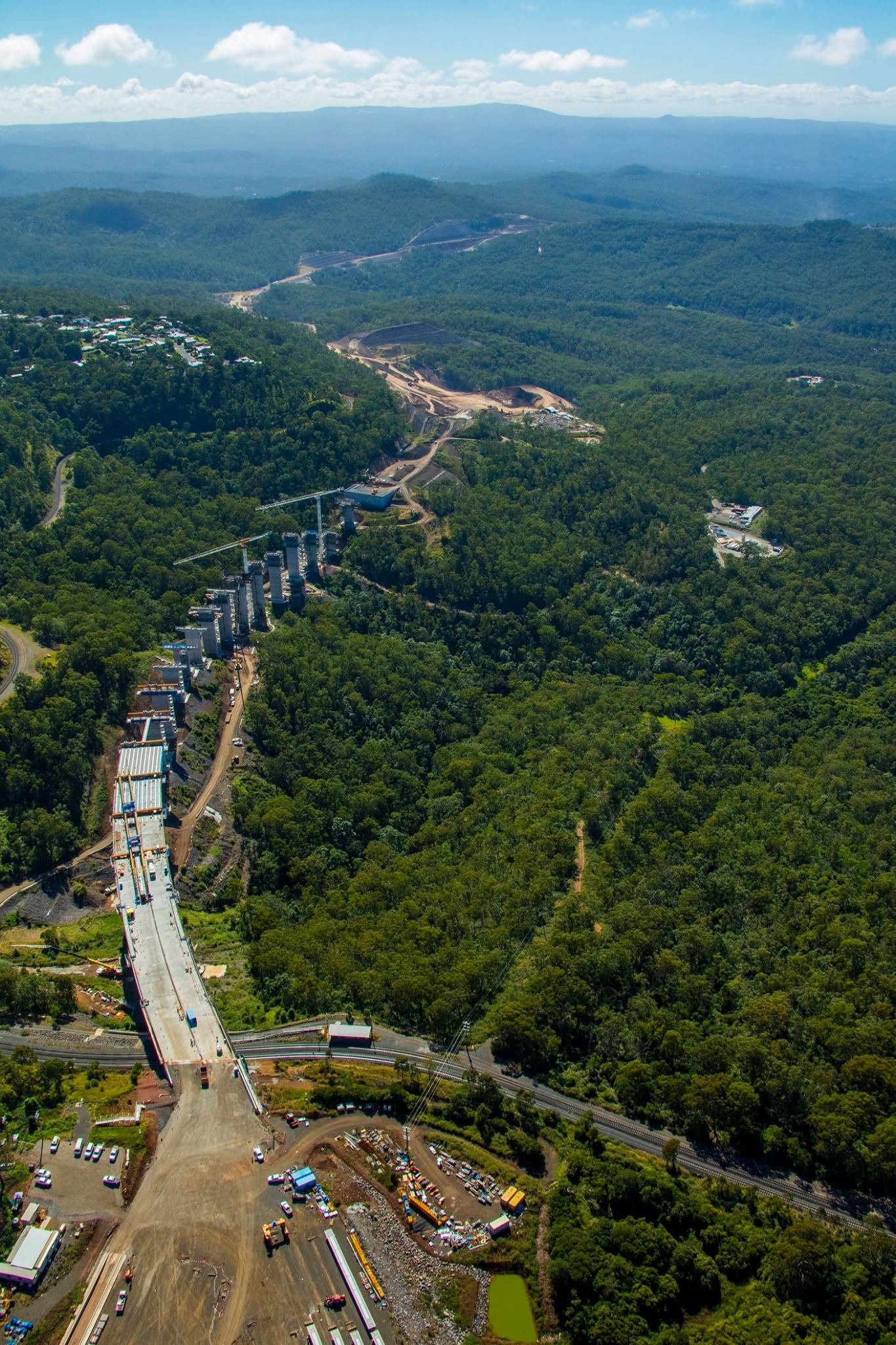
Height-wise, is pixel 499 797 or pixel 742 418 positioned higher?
pixel 742 418

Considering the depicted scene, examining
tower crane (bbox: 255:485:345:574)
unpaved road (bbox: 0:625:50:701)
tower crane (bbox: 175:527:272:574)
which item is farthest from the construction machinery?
tower crane (bbox: 255:485:345:574)

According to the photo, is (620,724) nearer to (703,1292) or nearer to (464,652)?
(464,652)

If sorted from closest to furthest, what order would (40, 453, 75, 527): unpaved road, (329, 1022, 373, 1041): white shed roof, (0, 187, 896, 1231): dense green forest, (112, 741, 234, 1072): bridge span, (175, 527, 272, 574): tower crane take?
(112, 741, 234, 1072): bridge span, (329, 1022, 373, 1041): white shed roof, (0, 187, 896, 1231): dense green forest, (175, 527, 272, 574): tower crane, (40, 453, 75, 527): unpaved road

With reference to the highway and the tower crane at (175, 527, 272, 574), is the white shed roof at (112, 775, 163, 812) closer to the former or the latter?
the highway

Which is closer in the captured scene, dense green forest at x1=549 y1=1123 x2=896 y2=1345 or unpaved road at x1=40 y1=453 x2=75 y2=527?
dense green forest at x1=549 y1=1123 x2=896 y2=1345

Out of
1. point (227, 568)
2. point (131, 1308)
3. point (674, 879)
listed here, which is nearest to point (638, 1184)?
point (131, 1308)

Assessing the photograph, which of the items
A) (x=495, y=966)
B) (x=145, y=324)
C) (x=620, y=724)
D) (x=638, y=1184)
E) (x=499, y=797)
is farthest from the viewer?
(x=145, y=324)

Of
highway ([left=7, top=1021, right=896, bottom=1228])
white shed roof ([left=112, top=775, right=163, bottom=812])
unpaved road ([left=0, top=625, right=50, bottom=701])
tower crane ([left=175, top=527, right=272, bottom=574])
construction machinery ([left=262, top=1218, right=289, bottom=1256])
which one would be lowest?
highway ([left=7, top=1021, right=896, bottom=1228])
